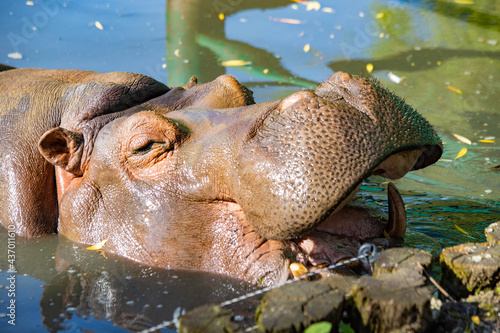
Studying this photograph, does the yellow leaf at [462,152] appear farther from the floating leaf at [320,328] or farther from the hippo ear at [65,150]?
the floating leaf at [320,328]

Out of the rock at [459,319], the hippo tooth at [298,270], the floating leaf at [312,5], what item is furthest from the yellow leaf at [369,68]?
the rock at [459,319]

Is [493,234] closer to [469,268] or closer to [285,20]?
[469,268]

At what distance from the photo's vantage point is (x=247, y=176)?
3.20 m

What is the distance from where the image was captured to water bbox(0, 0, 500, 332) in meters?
6.62

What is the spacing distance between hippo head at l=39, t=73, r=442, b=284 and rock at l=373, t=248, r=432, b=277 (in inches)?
15.3

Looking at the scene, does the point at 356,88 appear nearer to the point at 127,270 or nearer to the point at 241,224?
the point at 241,224

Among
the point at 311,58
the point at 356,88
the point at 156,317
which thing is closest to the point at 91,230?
the point at 156,317

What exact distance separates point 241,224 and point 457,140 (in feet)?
14.8

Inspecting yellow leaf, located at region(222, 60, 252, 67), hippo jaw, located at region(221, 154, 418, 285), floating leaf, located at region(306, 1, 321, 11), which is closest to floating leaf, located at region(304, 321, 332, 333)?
hippo jaw, located at region(221, 154, 418, 285)

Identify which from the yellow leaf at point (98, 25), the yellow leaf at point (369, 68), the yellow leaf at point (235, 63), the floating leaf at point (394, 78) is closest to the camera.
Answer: the floating leaf at point (394, 78)

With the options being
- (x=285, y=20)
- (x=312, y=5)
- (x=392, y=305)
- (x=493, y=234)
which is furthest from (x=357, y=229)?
(x=312, y=5)

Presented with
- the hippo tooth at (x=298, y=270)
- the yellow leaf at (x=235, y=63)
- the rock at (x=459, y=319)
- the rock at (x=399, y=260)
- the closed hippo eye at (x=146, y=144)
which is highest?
the closed hippo eye at (x=146, y=144)

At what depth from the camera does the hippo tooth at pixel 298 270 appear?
331cm

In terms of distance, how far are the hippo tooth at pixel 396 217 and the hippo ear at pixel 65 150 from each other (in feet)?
6.83
